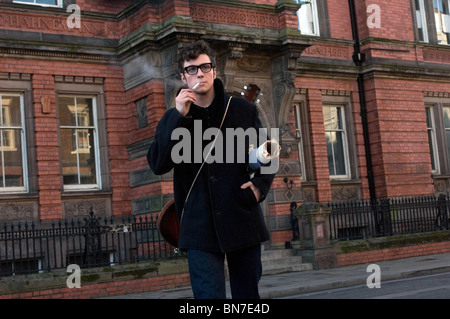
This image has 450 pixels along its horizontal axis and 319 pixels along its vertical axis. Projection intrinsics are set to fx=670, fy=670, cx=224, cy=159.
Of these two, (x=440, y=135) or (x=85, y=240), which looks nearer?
(x=85, y=240)

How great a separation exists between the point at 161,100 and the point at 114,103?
5.12 feet

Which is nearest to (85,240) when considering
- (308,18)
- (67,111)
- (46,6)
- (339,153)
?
(67,111)

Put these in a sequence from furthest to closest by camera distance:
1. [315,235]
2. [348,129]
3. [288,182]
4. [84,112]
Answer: [348,129]
[288,182]
[84,112]
[315,235]

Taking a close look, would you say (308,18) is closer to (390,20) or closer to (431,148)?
(390,20)

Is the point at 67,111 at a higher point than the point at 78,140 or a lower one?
higher

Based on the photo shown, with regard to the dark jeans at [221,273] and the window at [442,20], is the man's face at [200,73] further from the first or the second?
the window at [442,20]

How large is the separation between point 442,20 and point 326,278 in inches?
535

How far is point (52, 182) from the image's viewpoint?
1520cm

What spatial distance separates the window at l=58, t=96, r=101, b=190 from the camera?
622 inches

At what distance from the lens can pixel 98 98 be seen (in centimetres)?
1628
